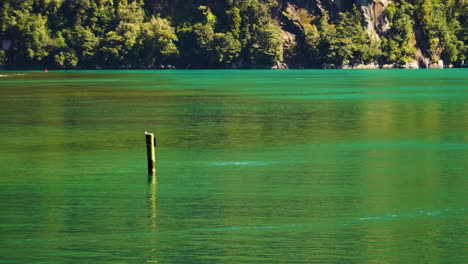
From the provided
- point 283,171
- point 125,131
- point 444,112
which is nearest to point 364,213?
point 283,171

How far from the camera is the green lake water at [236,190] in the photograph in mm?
19859

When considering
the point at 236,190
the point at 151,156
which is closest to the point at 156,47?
the point at 151,156

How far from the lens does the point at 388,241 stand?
2038 cm

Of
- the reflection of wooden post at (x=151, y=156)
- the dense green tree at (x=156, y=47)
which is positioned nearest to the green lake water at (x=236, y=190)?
the reflection of wooden post at (x=151, y=156)

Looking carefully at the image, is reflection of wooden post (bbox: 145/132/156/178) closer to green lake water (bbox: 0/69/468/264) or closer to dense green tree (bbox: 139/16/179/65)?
→ green lake water (bbox: 0/69/468/264)

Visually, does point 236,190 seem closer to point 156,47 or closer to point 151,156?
point 151,156

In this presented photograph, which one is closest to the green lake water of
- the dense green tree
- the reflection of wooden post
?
the reflection of wooden post

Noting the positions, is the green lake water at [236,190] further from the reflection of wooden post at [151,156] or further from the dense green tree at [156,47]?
the dense green tree at [156,47]

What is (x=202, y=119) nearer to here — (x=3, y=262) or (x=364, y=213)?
(x=364, y=213)

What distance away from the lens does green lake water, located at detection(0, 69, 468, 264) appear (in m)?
19.9

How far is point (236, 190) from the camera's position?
88.5 feet

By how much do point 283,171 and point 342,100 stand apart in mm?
40344

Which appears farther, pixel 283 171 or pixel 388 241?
pixel 283 171

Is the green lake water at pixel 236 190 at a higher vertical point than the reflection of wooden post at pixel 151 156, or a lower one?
lower
